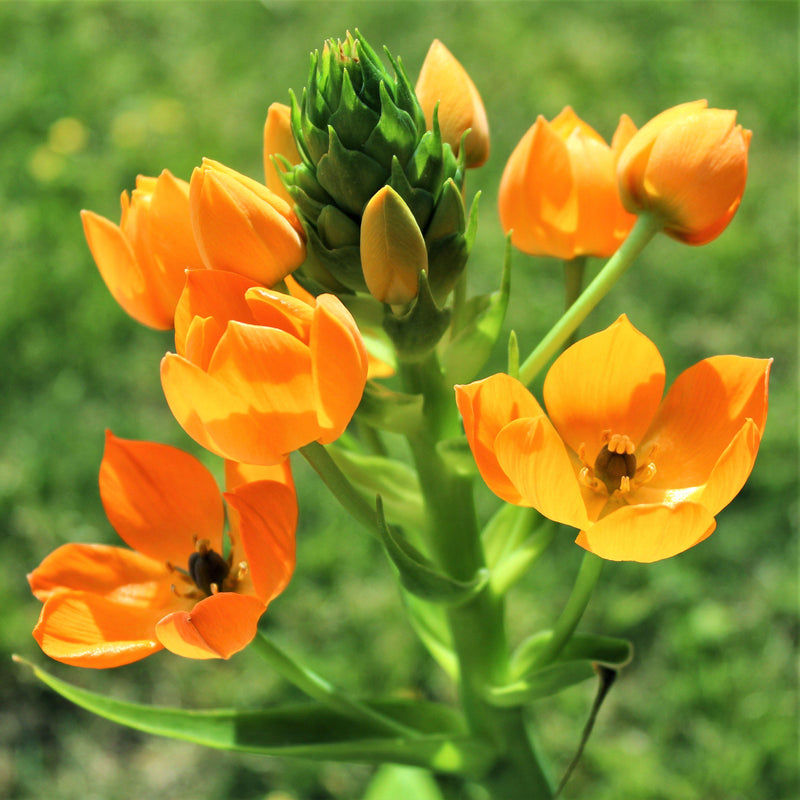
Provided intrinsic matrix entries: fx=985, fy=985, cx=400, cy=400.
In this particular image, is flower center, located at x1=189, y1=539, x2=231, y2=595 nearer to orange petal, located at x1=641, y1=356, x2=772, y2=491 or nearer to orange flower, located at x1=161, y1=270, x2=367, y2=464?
orange flower, located at x1=161, y1=270, x2=367, y2=464

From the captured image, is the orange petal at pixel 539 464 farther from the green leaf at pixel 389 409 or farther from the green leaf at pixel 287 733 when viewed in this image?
the green leaf at pixel 287 733

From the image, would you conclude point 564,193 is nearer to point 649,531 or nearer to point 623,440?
point 623,440

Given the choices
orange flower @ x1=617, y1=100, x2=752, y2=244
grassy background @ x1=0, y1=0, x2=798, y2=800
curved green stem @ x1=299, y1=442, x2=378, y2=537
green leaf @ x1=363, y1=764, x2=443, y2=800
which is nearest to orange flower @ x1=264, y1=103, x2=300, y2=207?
curved green stem @ x1=299, y1=442, x2=378, y2=537

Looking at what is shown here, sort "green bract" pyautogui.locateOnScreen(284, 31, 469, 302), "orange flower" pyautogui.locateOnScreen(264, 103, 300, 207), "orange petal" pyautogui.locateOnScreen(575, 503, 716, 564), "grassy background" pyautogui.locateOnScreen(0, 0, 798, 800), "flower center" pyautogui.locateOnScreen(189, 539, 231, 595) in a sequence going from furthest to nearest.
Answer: "grassy background" pyautogui.locateOnScreen(0, 0, 798, 800) → "flower center" pyautogui.locateOnScreen(189, 539, 231, 595) → "orange flower" pyautogui.locateOnScreen(264, 103, 300, 207) → "green bract" pyautogui.locateOnScreen(284, 31, 469, 302) → "orange petal" pyautogui.locateOnScreen(575, 503, 716, 564)

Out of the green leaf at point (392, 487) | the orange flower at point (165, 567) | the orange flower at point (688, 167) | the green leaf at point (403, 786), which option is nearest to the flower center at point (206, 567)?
the orange flower at point (165, 567)

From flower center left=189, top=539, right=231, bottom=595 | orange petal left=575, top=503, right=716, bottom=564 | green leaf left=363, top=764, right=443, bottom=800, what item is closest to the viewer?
orange petal left=575, top=503, right=716, bottom=564

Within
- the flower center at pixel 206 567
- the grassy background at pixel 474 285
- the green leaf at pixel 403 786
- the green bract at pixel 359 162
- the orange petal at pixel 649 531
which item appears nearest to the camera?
the orange petal at pixel 649 531
